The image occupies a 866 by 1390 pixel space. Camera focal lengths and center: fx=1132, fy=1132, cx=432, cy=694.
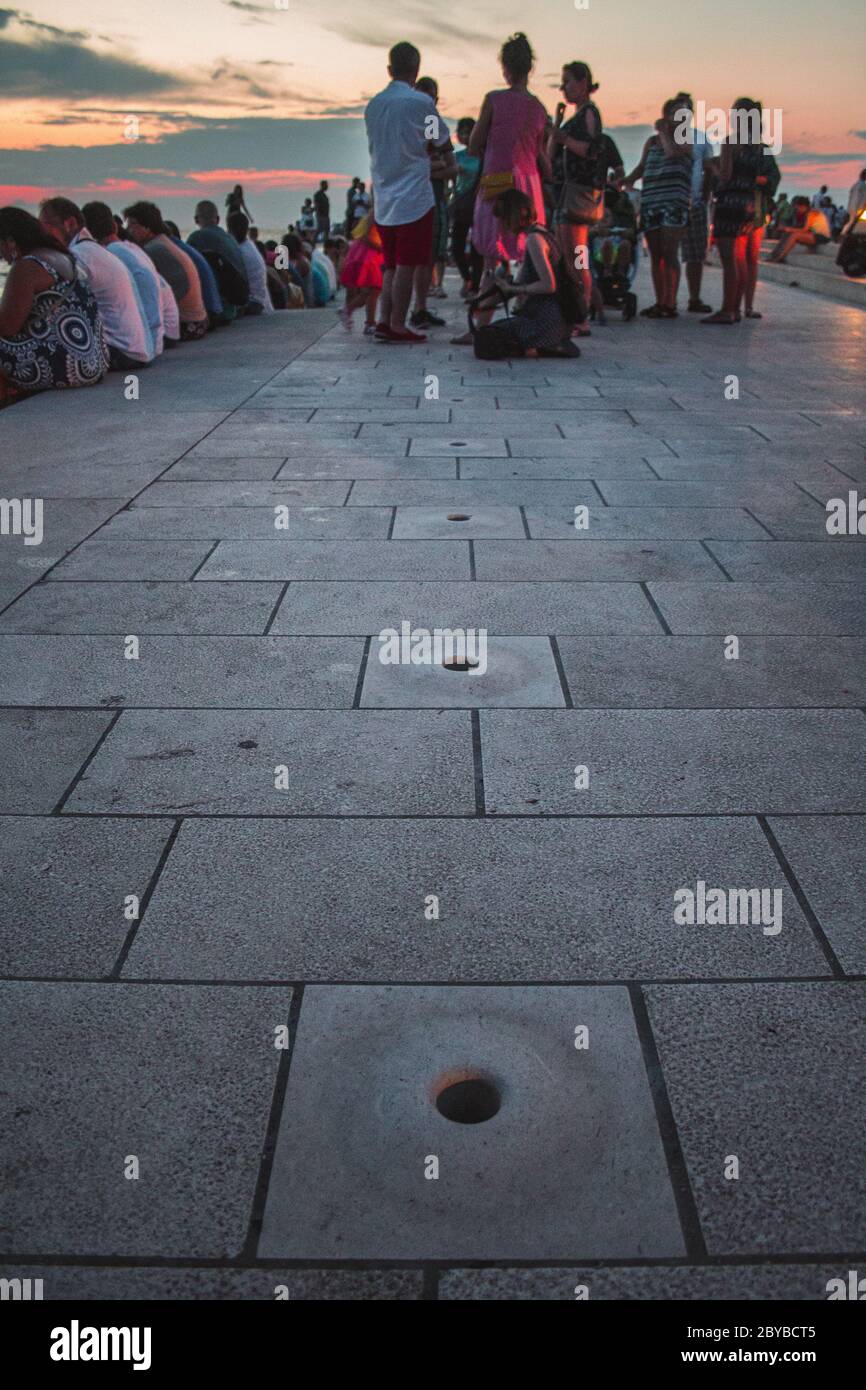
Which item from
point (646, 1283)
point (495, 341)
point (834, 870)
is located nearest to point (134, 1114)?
point (646, 1283)

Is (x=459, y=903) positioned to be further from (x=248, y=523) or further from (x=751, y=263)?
(x=751, y=263)

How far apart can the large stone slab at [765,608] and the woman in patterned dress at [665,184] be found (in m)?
7.97

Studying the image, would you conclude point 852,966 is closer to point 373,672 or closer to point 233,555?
point 373,672

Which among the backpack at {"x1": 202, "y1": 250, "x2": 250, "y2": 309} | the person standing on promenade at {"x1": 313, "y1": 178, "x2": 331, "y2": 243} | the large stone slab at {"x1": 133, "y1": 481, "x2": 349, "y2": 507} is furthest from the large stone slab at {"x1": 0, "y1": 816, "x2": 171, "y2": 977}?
the person standing on promenade at {"x1": 313, "y1": 178, "x2": 331, "y2": 243}

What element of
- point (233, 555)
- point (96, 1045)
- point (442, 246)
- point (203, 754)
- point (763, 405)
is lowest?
point (96, 1045)

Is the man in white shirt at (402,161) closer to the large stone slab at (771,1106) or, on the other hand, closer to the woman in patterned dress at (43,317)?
the woman in patterned dress at (43,317)

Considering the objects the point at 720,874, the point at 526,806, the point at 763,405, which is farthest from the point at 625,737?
the point at 763,405

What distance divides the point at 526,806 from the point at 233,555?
2.38 metres

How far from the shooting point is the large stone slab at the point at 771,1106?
1.73 m

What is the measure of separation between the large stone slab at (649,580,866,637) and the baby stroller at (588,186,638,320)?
26.9 ft

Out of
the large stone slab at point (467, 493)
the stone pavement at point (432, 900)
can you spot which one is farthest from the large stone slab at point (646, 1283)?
the large stone slab at point (467, 493)

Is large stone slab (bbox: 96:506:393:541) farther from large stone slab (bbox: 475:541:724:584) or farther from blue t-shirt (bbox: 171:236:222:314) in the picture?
blue t-shirt (bbox: 171:236:222:314)

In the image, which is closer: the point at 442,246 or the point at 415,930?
the point at 415,930
